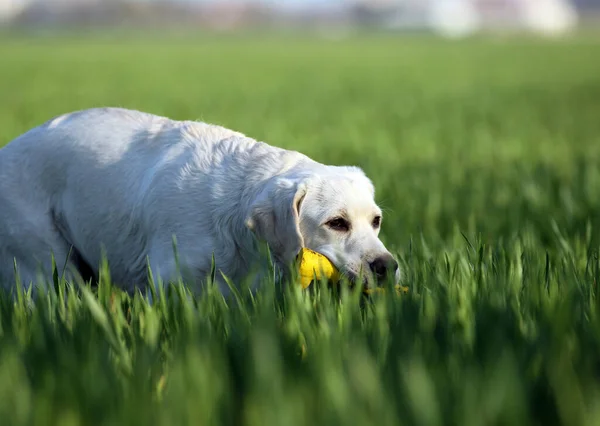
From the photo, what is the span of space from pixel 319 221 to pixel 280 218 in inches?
6.8

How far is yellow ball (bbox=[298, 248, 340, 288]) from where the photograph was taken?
364 cm

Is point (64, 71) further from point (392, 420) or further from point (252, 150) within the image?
point (392, 420)

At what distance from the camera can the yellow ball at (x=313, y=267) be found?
3637 millimetres

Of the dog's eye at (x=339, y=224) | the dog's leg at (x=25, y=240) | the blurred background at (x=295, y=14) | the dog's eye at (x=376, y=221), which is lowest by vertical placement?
the blurred background at (x=295, y=14)

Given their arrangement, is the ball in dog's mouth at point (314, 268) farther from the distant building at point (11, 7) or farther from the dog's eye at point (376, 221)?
the distant building at point (11, 7)

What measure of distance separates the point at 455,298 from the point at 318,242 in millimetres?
807

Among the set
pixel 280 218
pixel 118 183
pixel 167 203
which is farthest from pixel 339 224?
pixel 118 183

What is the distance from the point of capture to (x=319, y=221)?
382 centimetres

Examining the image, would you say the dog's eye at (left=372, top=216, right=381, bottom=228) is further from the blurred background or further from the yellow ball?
the blurred background

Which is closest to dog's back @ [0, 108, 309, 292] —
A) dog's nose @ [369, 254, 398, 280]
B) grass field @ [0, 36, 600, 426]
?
grass field @ [0, 36, 600, 426]

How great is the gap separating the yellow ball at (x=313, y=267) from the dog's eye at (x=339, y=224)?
15 centimetres

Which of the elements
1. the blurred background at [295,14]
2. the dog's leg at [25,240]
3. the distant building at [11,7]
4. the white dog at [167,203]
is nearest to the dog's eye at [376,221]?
the white dog at [167,203]

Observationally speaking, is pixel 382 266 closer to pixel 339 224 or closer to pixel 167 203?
pixel 339 224

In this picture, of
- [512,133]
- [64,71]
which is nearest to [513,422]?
[512,133]
